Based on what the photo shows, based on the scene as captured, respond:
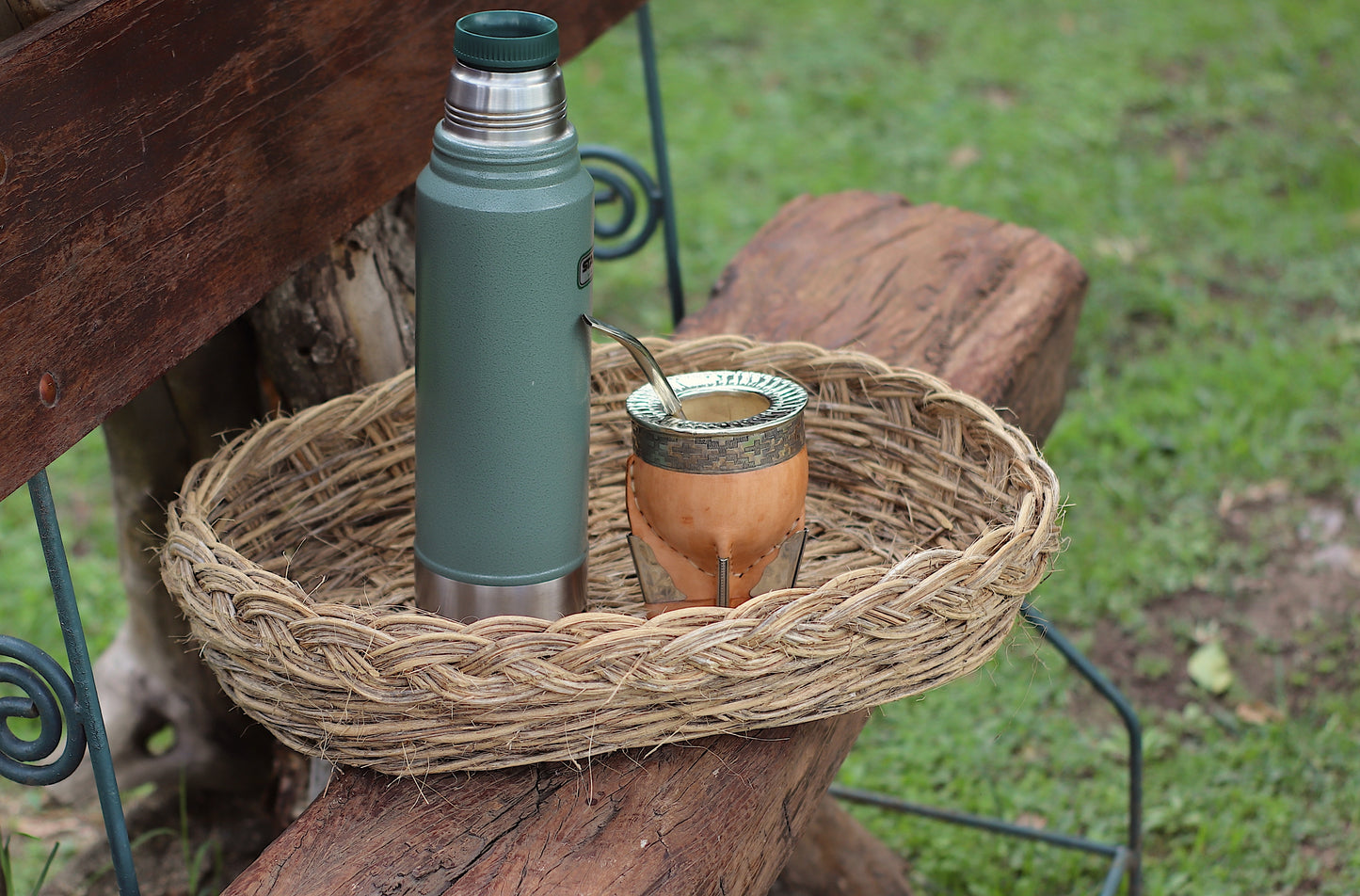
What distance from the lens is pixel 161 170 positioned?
1.09 metres

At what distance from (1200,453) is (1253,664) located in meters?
0.61

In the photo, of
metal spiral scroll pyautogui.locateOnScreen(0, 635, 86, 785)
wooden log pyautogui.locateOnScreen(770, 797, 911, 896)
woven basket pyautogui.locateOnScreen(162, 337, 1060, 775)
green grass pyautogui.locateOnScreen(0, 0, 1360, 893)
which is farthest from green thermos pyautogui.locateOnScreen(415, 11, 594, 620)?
wooden log pyautogui.locateOnScreen(770, 797, 911, 896)

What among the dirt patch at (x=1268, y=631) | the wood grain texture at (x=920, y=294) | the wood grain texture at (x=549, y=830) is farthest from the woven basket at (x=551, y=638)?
the dirt patch at (x=1268, y=631)

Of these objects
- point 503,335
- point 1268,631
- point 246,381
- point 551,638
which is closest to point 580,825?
point 551,638

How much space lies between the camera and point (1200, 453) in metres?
2.84

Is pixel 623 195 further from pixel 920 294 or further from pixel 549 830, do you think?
pixel 549 830

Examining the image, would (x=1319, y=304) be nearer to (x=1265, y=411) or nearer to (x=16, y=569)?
(x=1265, y=411)

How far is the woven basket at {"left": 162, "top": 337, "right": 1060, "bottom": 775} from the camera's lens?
38.8 inches

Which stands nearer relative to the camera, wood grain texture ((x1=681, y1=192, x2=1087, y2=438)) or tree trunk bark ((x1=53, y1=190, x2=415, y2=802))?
tree trunk bark ((x1=53, y1=190, x2=415, y2=802))

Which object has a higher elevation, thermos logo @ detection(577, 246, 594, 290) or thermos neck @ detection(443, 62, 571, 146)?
thermos neck @ detection(443, 62, 571, 146)

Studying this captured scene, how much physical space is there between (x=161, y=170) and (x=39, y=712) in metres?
0.45

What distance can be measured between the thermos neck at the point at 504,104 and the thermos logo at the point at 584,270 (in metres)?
0.11

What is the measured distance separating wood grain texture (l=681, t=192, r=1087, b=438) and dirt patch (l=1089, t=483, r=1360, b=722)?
63cm

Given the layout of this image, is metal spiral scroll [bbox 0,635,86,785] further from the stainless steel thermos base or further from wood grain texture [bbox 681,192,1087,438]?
wood grain texture [bbox 681,192,1087,438]
